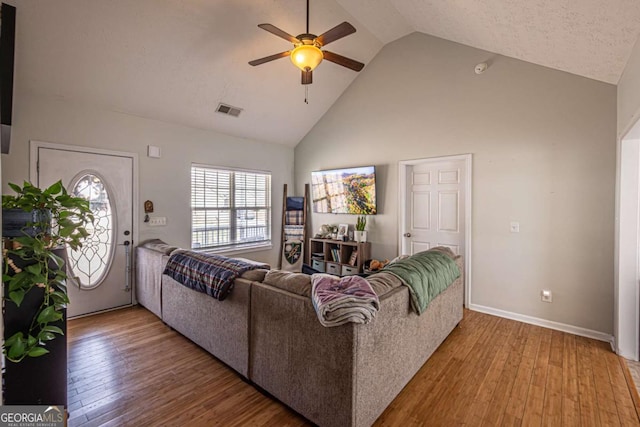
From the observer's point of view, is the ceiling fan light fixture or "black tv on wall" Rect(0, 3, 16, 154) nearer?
"black tv on wall" Rect(0, 3, 16, 154)

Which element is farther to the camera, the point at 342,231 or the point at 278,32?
the point at 342,231

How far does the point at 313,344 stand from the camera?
1.75 meters

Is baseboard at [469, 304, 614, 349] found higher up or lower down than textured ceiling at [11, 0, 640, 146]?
lower down

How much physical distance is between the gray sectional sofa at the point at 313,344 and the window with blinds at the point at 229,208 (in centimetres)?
222

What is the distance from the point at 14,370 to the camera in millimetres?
1421

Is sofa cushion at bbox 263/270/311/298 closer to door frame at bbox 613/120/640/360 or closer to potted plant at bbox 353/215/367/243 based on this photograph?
potted plant at bbox 353/215/367/243

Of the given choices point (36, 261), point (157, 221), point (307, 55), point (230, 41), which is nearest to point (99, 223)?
point (157, 221)

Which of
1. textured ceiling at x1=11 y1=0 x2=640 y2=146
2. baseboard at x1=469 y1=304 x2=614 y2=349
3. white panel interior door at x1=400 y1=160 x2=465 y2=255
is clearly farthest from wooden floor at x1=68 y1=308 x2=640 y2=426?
textured ceiling at x1=11 y1=0 x2=640 y2=146

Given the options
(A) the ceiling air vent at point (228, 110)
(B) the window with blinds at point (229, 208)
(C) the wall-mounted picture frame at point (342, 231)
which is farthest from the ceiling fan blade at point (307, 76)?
(C) the wall-mounted picture frame at point (342, 231)

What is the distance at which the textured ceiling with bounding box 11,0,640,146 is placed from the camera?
2.24m

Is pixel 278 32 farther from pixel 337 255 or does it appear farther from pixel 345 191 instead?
pixel 337 255

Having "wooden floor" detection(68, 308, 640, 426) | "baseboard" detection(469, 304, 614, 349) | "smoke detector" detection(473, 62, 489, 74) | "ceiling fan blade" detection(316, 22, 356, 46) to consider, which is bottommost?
"wooden floor" detection(68, 308, 640, 426)

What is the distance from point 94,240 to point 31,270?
2728mm

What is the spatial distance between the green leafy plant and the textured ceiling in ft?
7.62
